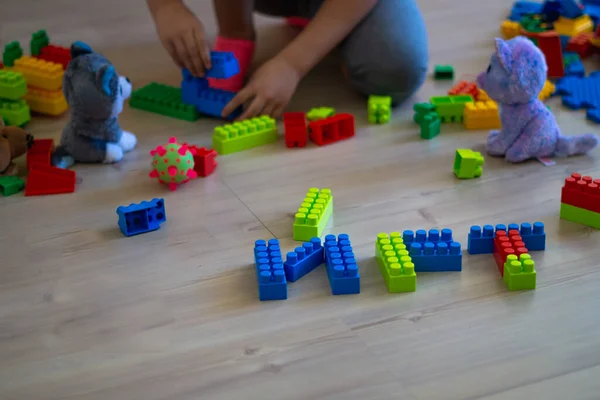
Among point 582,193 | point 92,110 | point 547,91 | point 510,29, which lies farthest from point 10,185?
point 510,29

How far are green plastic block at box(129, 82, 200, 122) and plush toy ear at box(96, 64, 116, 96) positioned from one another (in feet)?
0.90

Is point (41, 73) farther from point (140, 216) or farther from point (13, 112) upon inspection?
point (140, 216)

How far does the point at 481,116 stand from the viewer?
5.07ft

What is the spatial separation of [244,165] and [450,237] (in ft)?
1.54

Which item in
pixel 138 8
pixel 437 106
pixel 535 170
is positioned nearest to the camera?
pixel 535 170

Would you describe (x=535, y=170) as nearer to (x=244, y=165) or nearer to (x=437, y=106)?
(x=437, y=106)

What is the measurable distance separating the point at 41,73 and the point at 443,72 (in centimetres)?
86

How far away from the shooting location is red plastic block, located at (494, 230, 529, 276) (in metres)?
1.09

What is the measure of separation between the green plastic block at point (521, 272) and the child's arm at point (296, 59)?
675 millimetres

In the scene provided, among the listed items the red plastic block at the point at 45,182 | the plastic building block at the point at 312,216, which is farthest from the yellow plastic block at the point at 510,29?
the red plastic block at the point at 45,182

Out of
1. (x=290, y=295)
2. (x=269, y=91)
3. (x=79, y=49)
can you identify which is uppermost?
(x=79, y=49)

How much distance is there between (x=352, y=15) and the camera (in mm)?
1643

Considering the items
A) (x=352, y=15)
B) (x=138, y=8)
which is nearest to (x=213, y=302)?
(x=352, y=15)

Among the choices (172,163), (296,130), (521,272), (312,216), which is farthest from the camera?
(296,130)
